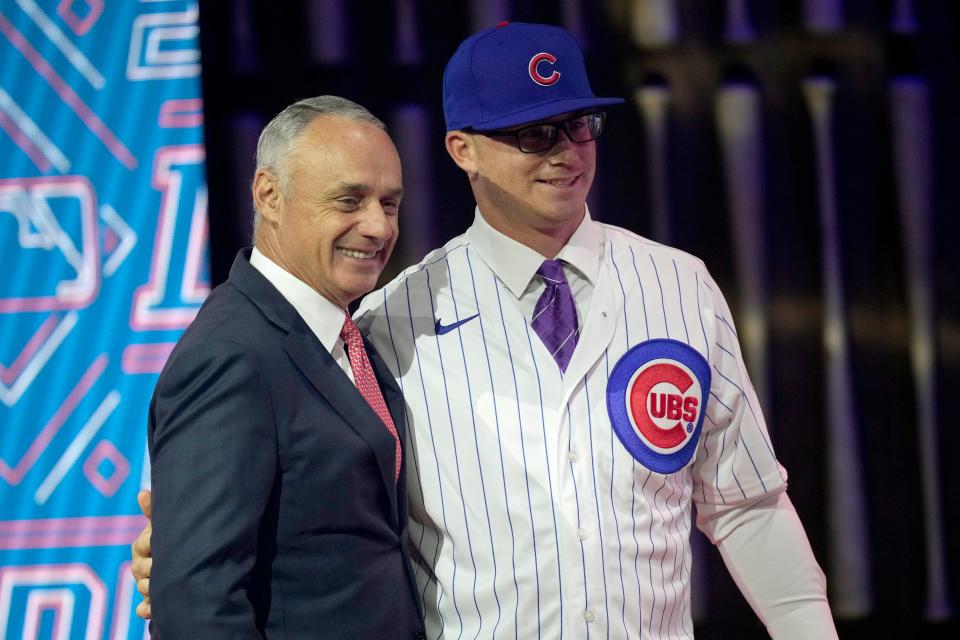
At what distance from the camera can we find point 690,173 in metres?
2.83

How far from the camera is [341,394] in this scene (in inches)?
59.7

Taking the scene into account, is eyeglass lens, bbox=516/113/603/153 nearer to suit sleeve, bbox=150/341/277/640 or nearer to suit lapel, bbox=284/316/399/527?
suit lapel, bbox=284/316/399/527

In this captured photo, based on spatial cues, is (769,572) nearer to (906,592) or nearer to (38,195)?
(906,592)

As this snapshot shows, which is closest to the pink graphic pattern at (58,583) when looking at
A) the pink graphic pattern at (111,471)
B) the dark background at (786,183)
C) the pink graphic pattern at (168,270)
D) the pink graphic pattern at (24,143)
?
the pink graphic pattern at (111,471)

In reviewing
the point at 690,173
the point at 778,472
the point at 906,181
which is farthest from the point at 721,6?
the point at 778,472

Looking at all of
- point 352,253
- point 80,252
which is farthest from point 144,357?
point 352,253

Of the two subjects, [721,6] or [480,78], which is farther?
[721,6]

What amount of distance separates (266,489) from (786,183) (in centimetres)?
192

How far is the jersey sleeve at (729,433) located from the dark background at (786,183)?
975 millimetres

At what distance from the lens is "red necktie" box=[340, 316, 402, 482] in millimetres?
1620

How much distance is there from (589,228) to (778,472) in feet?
1.82

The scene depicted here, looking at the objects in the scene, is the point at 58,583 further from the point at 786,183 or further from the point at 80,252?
the point at 786,183

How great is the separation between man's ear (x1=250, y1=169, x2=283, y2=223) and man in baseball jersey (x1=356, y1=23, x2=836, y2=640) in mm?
339

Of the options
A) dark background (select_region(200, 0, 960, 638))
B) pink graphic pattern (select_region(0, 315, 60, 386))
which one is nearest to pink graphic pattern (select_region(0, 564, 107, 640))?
pink graphic pattern (select_region(0, 315, 60, 386))
